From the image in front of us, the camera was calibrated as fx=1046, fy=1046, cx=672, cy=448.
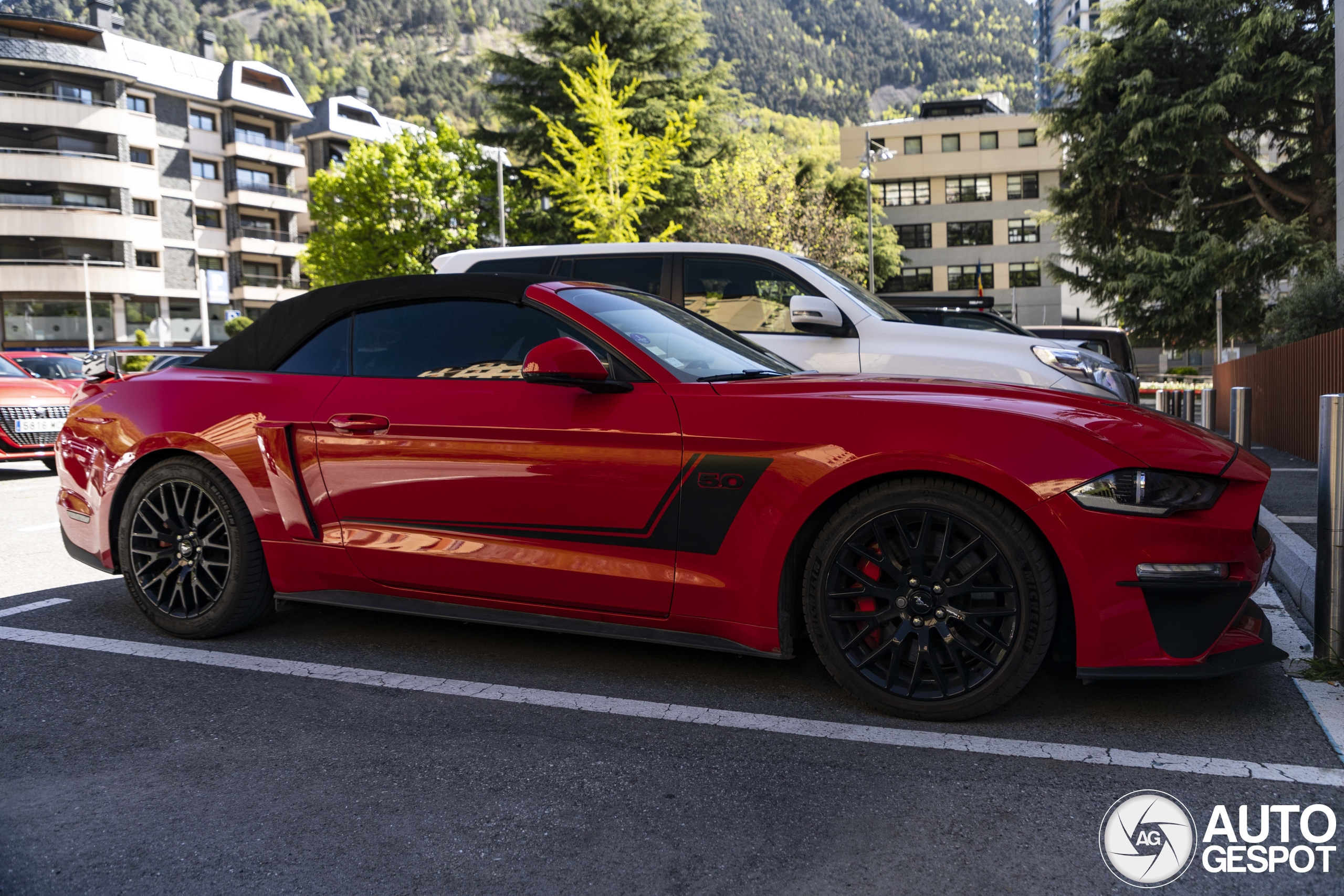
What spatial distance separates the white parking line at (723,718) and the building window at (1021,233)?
246 feet

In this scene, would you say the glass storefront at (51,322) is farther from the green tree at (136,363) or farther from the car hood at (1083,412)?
the car hood at (1083,412)

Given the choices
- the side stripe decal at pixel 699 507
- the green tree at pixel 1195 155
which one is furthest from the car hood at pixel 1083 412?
the green tree at pixel 1195 155

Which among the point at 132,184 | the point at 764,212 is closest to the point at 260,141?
the point at 132,184

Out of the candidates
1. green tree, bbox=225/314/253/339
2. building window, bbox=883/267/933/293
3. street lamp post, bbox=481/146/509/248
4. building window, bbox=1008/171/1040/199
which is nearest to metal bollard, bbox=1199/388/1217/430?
street lamp post, bbox=481/146/509/248

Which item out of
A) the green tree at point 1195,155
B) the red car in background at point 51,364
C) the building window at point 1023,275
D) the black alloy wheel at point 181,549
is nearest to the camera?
the black alloy wheel at point 181,549

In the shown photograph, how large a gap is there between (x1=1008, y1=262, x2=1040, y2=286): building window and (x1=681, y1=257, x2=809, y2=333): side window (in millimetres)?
70728

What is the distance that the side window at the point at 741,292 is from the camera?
6.95m

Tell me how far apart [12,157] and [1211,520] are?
212ft

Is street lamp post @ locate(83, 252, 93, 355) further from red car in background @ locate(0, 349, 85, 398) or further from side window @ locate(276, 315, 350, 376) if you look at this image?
side window @ locate(276, 315, 350, 376)

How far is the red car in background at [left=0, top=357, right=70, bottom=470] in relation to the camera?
37.7 ft

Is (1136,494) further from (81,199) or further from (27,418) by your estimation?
(81,199)

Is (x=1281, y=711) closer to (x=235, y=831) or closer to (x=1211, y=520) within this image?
(x=1211, y=520)

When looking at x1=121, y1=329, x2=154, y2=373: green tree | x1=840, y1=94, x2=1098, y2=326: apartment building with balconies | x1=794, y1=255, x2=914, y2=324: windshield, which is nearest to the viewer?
x1=794, y1=255, x2=914, y2=324: windshield

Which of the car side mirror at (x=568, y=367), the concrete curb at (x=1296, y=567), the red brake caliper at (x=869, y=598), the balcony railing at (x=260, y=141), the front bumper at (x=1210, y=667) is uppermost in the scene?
→ the balcony railing at (x=260, y=141)
